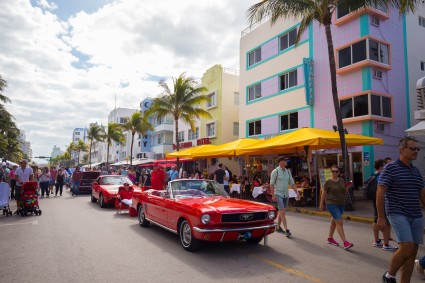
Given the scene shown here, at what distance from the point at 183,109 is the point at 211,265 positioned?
21152 millimetres

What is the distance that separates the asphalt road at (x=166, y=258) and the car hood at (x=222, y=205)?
82 cm

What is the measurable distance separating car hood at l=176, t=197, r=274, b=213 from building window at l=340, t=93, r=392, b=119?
513 inches

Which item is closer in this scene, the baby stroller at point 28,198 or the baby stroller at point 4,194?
the baby stroller at point 4,194

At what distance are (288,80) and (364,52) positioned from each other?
5603 mm

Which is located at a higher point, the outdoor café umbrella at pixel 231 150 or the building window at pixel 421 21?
the building window at pixel 421 21

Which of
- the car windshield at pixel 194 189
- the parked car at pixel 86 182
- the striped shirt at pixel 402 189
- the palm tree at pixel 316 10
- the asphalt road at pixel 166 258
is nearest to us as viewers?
the striped shirt at pixel 402 189

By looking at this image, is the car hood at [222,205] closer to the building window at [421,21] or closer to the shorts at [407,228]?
the shorts at [407,228]

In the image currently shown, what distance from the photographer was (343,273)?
16.3ft

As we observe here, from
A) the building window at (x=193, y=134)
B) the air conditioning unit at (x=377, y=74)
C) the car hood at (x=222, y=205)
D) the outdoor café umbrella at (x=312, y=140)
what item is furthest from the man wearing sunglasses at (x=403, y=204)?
the building window at (x=193, y=134)

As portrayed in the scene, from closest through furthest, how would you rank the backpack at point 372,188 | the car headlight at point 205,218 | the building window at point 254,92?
the car headlight at point 205,218 → the backpack at point 372,188 → the building window at point 254,92

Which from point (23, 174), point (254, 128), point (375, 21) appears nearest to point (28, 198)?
point (23, 174)

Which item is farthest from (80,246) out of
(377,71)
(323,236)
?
(377,71)

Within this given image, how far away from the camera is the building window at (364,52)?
17469mm

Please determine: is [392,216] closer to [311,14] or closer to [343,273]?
[343,273]
